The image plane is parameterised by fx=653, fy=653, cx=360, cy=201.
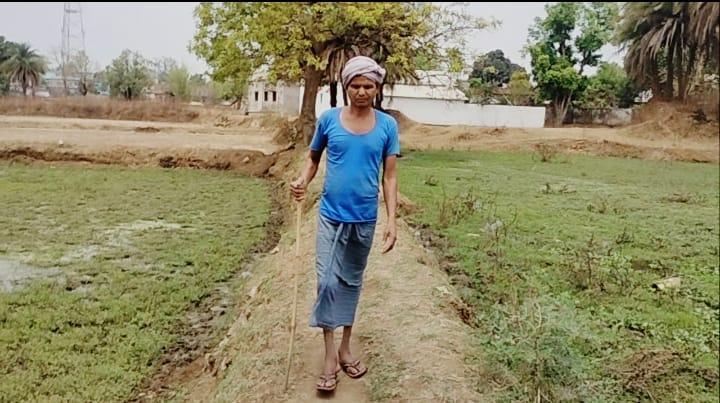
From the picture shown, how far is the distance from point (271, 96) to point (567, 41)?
5194mm

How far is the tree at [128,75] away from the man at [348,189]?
2.59m

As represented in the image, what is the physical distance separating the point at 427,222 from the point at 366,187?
3843 mm

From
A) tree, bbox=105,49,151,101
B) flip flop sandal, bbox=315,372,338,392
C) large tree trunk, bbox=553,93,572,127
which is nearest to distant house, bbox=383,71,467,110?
large tree trunk, bbox=553,93,572,127

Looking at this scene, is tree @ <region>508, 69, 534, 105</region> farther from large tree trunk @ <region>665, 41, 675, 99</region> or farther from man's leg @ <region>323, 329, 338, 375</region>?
man's leg @ <region>323, 329, 338, 375</region>

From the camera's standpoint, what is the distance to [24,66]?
2998 mm

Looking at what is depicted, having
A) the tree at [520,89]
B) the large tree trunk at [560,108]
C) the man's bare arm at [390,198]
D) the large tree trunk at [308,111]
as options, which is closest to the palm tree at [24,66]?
the man's bare arm at [390,198]

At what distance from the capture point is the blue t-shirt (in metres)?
1.96

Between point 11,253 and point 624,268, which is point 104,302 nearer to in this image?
point 11,253

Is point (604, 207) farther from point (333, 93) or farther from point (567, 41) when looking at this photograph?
point (333, 93)

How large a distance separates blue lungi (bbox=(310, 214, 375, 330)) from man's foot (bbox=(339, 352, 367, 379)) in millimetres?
161

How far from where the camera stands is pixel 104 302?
3.39 meters

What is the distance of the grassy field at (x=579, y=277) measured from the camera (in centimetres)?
223

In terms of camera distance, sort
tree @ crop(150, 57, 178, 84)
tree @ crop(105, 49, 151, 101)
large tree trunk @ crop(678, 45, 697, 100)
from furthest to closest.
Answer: large tree trunk @ crop(678, 45, 697, 100)
tree @ crop(150, 57, 178, 84)
tree @ crop(105, 49, 151, 101)

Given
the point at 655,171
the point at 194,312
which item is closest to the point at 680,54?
the point at 655,171
